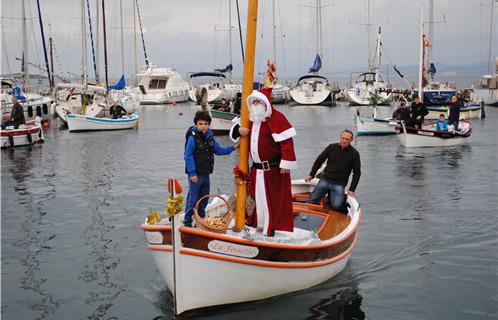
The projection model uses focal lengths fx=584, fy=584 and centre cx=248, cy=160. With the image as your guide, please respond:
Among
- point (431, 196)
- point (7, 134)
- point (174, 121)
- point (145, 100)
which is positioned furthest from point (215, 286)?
point (145, 100)

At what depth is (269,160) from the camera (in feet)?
23.7

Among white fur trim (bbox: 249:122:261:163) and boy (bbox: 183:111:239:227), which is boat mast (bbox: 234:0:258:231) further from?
boy (bbox: 183:111:239:227)

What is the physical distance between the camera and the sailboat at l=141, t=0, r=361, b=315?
6.59 meters

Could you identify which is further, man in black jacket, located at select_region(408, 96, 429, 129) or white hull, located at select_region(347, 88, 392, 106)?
white hull, located at select_region(347, 88, 392, 106)

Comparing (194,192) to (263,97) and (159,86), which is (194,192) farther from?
(159,86)

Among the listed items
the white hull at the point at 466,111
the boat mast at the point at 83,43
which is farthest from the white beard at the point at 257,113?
the boat mast at the point at 83,43

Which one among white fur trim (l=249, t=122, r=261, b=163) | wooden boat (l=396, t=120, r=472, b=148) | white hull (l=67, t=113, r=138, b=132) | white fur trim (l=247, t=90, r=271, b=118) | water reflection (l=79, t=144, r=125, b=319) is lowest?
water reflection (l=79, t=144, r=125, b=319)

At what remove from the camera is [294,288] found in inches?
301

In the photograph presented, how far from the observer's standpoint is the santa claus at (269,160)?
7.02 meters

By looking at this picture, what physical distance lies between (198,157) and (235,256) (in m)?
1.78

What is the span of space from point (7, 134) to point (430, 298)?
21322 mm

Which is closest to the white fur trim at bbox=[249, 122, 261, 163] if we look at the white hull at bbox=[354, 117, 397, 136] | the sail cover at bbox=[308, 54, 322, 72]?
the white hull at bbox=[354, 117, 397, 136]

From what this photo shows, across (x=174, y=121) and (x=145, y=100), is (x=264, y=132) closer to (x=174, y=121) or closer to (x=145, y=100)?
(x=174, y=121)

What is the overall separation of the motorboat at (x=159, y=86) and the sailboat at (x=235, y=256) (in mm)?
61208
